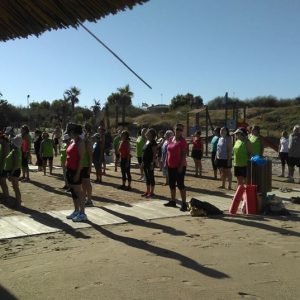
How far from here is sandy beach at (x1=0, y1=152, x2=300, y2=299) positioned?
4.99 m

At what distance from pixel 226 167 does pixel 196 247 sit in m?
6.38

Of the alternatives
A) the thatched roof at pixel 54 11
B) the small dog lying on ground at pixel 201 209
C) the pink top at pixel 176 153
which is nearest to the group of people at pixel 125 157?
the pink top at pixel 176 153

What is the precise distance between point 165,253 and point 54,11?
422 cm

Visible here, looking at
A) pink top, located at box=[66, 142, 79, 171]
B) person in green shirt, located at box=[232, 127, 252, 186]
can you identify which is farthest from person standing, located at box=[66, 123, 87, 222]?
person in green shirt, located at box=[232, 127, 252, 186]

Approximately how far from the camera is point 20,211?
9.73m

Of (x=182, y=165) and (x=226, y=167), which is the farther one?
(x=226, y=167)

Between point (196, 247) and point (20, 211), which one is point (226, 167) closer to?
point (20, 211)

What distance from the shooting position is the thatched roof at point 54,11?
2.83 meters

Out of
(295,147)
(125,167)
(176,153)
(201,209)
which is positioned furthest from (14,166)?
(295,147)

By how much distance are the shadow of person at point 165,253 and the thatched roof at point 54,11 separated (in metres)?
3.40

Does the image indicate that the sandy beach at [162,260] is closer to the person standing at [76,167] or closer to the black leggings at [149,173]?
the person standing at [76,167]

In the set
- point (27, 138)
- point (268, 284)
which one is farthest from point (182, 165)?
point (27, 138)

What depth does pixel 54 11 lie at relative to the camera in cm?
288

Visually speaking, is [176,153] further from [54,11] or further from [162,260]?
[54,11]
